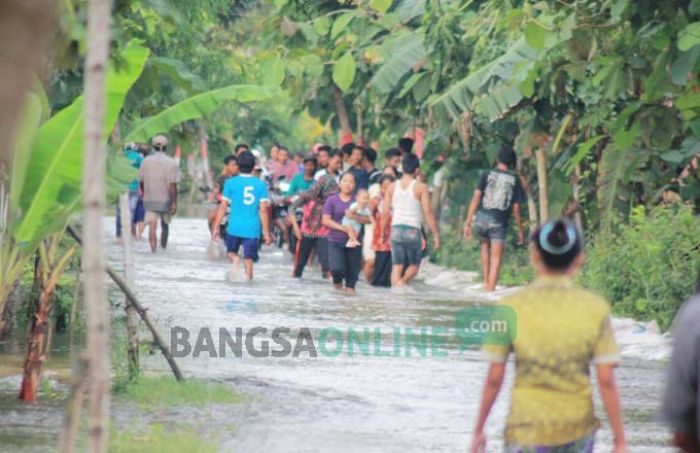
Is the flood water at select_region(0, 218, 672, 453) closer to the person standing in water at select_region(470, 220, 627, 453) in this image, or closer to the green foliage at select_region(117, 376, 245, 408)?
the green foliage at select_region(117, 376, 245, 408)

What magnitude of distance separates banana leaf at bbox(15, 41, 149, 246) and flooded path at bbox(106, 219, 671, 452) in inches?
70.3

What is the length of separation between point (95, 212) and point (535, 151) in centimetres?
1625

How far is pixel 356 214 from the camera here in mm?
22484

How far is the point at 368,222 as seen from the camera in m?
22.8

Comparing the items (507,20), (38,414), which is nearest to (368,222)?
(507,20)

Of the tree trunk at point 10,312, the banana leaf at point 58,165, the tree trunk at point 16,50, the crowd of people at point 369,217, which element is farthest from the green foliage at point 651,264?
the tree trunk at point 16,50

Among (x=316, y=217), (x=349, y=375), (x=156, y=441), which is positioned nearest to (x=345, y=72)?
(x=316, y=217)

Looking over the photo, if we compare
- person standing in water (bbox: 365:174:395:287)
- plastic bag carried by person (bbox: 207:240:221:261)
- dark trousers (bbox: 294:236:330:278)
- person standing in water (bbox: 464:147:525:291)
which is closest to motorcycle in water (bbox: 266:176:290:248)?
plastic bag carried by person (bbox: 207:240:221:261)

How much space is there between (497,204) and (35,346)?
1120cm

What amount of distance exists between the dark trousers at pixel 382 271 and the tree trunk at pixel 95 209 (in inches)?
688

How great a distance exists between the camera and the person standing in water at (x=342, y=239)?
21.9 metres

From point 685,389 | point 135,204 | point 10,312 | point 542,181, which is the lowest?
point 10,312

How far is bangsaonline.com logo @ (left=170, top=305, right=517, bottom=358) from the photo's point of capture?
15.1 m

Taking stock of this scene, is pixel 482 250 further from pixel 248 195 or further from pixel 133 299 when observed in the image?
pixel 133 299
